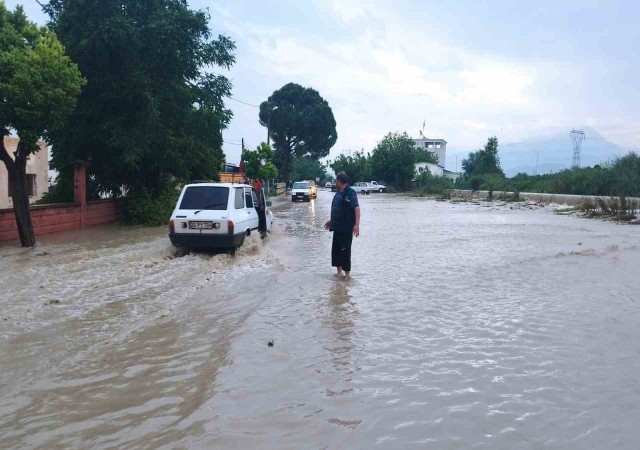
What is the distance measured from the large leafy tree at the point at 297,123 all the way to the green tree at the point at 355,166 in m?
6.86

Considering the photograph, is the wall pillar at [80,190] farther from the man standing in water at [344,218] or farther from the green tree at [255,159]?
the green tree at [255,159]

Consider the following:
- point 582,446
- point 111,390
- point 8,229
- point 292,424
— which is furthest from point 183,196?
point 582,446

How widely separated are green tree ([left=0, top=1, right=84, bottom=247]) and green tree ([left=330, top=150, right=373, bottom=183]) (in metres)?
68.9

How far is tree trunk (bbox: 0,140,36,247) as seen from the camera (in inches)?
519

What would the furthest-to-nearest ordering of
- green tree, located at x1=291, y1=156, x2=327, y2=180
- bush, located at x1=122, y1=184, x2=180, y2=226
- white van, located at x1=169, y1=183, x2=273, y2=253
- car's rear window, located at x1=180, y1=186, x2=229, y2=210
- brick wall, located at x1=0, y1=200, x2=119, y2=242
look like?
green tree, located at x1=291, y1=156, x2=327, y2=180 < bush, located at x1=122, y1=184, x2=180, y2=226 < brick wall, located at x1=0, y1=200, x2=119, y2=242 < car's rear window, located at x1=180, y1=186, x2=229, y2=210 < white van, located at x1=169, y1=183, x2=273, y2=253

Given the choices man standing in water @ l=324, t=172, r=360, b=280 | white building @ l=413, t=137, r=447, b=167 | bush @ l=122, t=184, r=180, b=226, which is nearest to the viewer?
man standing in water @ l=324, t=172, r=360, b=280

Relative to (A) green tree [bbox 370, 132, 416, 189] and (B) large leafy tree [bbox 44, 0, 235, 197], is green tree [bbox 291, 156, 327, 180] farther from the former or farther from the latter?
(B) large leafy tree [bbox 44, 0, 235, 197]

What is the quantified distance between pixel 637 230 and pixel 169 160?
17.1 m

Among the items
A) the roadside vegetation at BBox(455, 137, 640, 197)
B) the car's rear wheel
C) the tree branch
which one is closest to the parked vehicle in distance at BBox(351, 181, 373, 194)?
the roadside vegetation at BBox(455, 137, 640, 197)

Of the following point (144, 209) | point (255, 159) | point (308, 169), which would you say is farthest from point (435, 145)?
point (144, 209)

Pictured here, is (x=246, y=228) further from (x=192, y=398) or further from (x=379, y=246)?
(x=192, y=398)

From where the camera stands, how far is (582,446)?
3.80 m

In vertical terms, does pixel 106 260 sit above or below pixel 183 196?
below

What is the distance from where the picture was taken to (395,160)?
247ft
